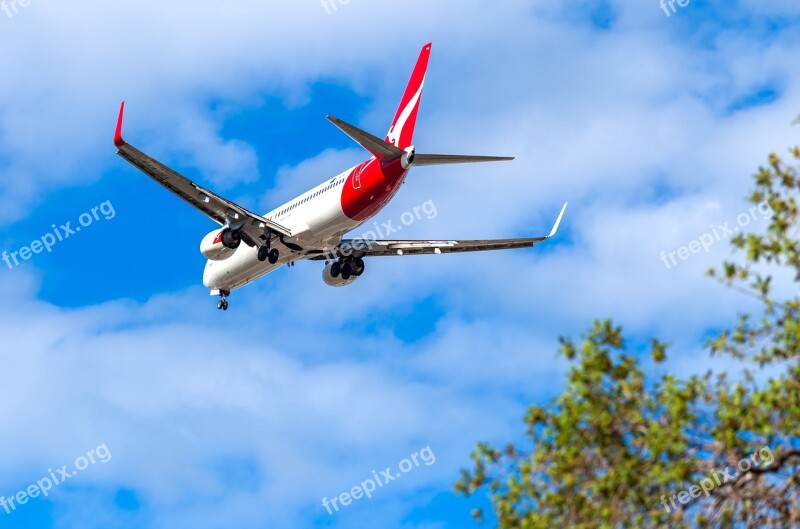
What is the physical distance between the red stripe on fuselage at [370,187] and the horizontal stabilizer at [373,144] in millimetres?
312

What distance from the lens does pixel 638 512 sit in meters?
20.3

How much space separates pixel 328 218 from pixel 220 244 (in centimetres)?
597

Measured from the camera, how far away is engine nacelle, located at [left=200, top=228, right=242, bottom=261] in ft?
186

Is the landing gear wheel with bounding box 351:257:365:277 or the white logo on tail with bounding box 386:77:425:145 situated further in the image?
the landing gear wheel with bounding box 351:257:365:277

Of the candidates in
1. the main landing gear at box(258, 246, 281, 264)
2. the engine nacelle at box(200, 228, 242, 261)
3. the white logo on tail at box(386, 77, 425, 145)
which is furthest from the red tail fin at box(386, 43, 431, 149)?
the engine nacelle at box(200, 228, 242, 261)

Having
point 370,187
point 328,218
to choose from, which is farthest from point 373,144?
point 328,218

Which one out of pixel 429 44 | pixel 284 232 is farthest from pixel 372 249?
pixel 429 44

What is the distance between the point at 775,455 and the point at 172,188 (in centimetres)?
3978

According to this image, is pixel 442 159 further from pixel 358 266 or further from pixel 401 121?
pixel 358 266

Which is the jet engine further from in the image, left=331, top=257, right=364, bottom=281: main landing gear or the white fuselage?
the white fuselage

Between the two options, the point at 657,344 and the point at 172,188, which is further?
the point at 172,188

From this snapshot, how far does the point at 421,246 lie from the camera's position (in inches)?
2488

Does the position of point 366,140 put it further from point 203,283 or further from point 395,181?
point 203,283

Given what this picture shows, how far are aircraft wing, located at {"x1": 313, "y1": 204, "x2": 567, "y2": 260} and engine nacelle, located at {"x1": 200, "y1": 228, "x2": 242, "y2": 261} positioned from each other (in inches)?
246
